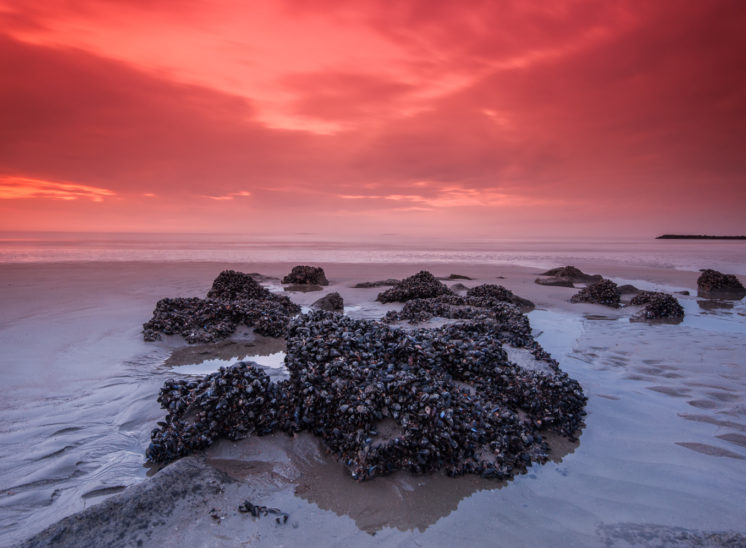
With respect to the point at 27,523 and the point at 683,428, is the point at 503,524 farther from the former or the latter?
the point at 27,523

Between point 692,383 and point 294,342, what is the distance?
5415mm

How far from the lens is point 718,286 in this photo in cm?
1383

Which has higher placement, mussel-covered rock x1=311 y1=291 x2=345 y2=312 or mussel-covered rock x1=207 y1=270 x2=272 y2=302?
mussel-covered rock x1=207 y1=270 x2=272 y2=302

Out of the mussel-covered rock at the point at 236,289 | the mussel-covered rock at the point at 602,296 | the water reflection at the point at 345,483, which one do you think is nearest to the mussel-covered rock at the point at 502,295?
the mussel-covered rock at the point at 602,296

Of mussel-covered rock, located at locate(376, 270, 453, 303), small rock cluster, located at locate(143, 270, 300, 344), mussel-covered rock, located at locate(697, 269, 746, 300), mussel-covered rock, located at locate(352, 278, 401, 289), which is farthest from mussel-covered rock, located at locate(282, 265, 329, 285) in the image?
mussel-covered rock, located at locate(697, 269, 746, 300)

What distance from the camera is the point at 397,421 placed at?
3.62 m

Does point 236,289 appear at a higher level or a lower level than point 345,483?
higher

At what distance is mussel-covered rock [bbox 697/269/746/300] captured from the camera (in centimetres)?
1353

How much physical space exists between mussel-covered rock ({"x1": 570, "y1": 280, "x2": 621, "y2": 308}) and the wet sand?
4.58 meters

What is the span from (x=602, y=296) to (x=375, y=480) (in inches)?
417

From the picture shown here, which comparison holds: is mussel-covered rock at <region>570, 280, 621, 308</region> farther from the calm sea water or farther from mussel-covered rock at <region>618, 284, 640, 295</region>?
the calm sea water

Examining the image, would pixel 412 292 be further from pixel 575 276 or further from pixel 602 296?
pixel 575 276

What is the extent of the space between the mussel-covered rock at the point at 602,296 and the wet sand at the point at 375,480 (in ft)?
15.0

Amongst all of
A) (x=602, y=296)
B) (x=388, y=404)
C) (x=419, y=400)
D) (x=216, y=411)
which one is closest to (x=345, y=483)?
(x=388, y=404)
